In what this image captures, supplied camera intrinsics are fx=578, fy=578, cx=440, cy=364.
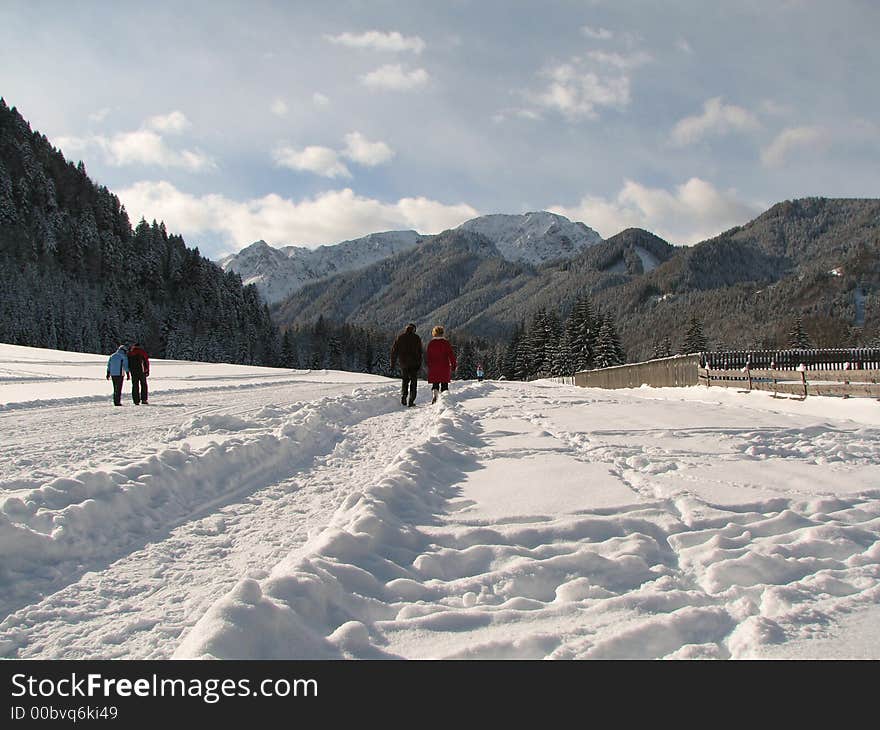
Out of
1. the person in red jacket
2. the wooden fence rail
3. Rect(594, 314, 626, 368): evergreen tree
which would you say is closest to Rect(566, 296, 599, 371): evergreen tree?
Rect(594, 314, 626, 368): evergreen tree

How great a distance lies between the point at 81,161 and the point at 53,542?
625ft

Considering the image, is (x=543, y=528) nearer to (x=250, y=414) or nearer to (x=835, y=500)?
(x=835, y=500)

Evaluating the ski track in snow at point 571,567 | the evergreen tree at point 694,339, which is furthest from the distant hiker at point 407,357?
the evergreen tree at point 694,339

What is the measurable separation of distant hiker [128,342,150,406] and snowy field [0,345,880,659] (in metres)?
7.64

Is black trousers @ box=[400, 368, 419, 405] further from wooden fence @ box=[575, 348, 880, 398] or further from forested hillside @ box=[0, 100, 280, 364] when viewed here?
forested hillside @ box=[0, 100, 280, 364]

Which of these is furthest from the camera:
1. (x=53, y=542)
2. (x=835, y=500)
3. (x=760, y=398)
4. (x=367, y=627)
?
(x=760, y=398)

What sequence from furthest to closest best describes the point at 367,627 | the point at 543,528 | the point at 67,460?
the point at 67,460 < the point at 543,528 < the point at 367,627

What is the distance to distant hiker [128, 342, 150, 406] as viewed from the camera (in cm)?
1531

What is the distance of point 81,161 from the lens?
158m

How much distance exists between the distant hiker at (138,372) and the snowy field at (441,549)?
7635 millimetres

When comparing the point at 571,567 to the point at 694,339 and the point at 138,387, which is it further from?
the point at 694,339

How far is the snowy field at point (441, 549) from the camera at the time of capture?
268 cm
